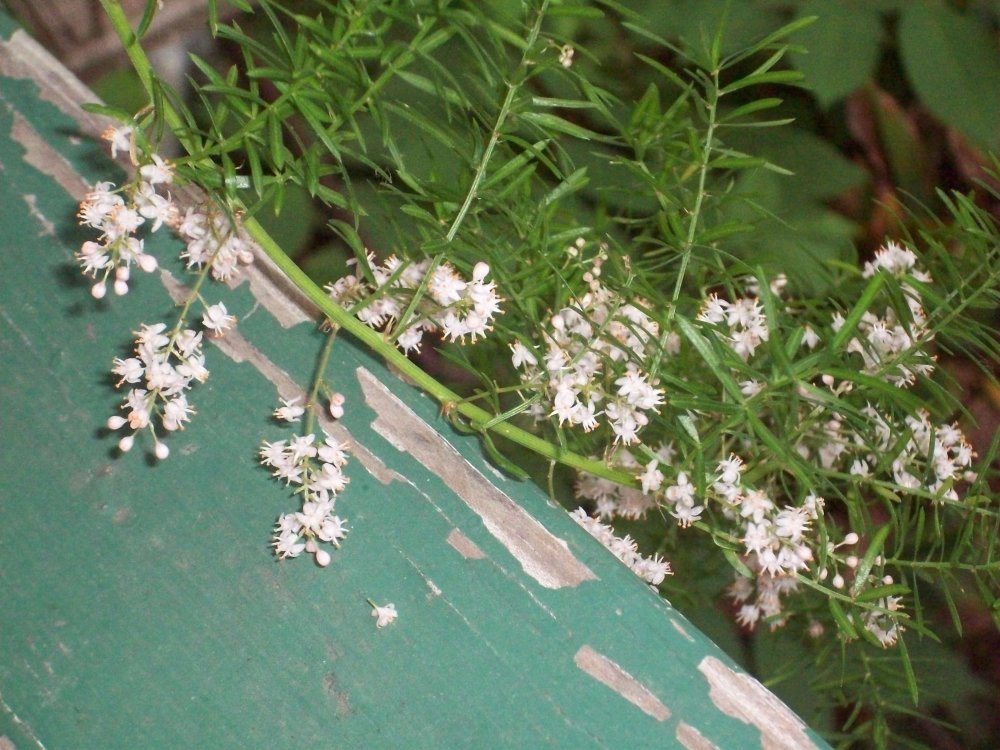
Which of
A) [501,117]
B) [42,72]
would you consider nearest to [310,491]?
[501,117]

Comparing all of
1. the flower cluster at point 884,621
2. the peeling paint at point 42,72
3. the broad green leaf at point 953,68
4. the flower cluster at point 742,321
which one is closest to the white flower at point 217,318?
the peeling paint at point 42,72

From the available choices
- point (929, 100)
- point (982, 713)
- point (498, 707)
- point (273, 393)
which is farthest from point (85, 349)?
point (982, 713)

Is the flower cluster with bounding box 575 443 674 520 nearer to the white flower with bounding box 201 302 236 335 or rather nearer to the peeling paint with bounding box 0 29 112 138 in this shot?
the white flower with bounding box 201 302 236 335

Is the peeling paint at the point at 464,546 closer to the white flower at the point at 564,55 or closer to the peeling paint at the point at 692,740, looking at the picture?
the peeling paint at the point at 692,740

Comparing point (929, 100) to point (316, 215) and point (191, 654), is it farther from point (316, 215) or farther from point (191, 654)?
point (191, 654)

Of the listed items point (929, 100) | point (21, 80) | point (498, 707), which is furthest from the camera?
point (929, 100)

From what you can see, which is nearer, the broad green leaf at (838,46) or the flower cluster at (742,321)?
the flower cluster at (742,321)
